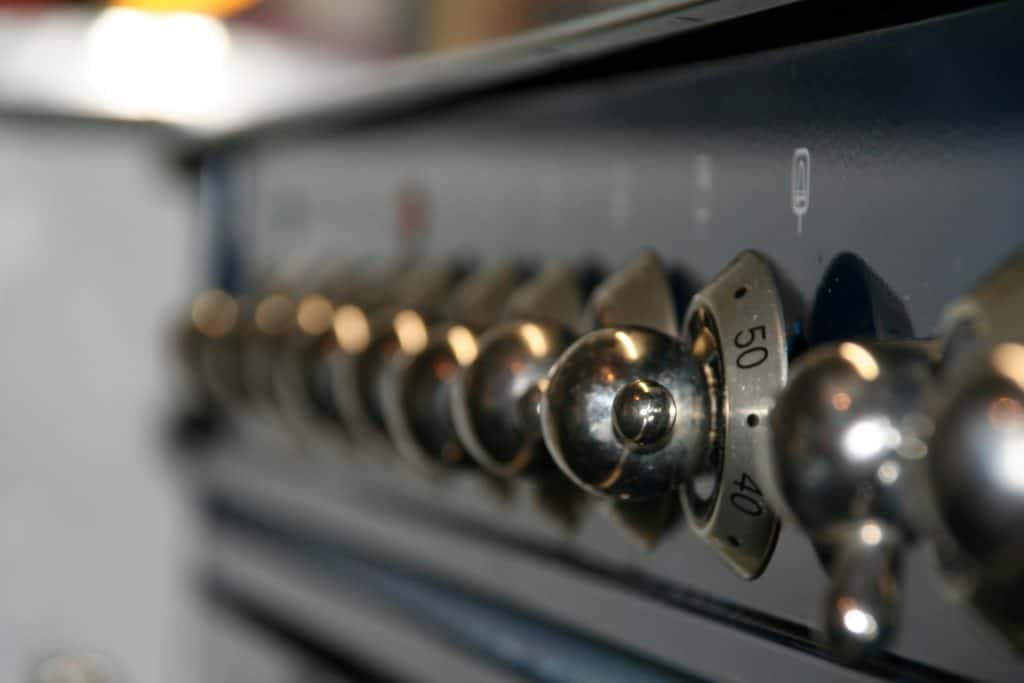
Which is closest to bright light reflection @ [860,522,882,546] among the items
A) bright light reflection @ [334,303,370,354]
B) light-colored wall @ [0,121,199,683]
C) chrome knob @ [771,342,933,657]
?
chrome knob @ [771,342,933,657]

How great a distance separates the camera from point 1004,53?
32 centimetres

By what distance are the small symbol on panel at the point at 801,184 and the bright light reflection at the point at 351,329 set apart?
0.25 metres

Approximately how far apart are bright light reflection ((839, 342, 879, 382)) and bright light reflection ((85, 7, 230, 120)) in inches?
28.5

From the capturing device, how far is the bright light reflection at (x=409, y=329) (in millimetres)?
560

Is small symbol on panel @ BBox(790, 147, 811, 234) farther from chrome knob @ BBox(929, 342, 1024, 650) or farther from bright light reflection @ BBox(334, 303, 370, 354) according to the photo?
bright light reflection @ BBox(334, 303, 370, 354)

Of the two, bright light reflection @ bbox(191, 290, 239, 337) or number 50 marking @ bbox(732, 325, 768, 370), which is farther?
bright light reflection @ bbox(191, 290, 239, 337)

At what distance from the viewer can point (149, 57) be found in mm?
950

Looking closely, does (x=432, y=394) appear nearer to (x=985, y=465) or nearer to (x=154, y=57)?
(x=985, y=465)

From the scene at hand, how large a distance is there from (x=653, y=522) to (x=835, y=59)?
0.17m

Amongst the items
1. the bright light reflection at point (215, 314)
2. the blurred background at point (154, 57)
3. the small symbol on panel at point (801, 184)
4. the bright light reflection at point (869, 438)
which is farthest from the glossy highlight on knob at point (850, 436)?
the blurred background at point (154, 57)

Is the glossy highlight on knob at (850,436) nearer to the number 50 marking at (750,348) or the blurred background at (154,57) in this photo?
the number 50 marking at (750,348)

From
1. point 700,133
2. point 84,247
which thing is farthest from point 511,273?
point 84,247

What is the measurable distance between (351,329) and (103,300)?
44 cm

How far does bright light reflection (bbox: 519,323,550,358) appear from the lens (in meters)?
0.45
